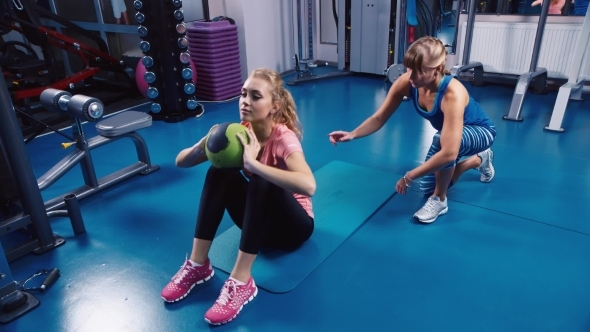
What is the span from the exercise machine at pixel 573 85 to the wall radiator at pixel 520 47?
23 centimetres

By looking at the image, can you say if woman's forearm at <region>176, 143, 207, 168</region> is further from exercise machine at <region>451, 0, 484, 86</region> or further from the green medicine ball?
exercise machine at <region>451, 0, 484, 86</region>

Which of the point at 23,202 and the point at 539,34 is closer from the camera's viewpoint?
the point at 23,202

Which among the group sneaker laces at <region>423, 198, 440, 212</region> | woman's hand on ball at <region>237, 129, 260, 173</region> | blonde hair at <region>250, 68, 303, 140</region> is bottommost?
sneaker laces at <region>423, 198, 440, 212</region>

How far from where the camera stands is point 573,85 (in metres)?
3.16

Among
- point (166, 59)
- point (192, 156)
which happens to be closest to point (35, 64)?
point (166, 59)

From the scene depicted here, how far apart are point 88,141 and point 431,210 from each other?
1807mm

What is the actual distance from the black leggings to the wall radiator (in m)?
3.20

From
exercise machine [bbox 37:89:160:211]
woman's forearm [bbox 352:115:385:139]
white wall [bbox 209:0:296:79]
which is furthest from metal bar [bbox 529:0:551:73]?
exercise machine [bbox 37:89:160:211]

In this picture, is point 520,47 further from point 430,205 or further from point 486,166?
point 430,205

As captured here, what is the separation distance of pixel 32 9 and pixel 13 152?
2.91 metres

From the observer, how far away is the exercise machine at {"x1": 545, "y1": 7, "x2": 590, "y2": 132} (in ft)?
9.79

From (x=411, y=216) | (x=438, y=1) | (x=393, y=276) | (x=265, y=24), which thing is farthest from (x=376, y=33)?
(x=393, y=276)

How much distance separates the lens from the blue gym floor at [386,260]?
1.45 m

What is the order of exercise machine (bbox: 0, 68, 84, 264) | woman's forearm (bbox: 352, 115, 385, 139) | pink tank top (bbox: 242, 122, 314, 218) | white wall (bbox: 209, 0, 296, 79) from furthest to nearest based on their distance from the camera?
1. white wall (bbox: 209, 0, 296, 79)
2. woman's forearm (bbox: 352, 115, 385, 139)
3. exercise machine (bbox: 0, 68, 84, 264)
4. pink tank top (bbox: 242, 122, 314, 218)
